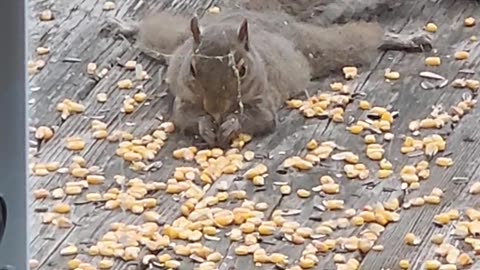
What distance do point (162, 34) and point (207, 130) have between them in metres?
0.25

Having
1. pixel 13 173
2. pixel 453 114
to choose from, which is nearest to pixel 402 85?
pixel 453 114

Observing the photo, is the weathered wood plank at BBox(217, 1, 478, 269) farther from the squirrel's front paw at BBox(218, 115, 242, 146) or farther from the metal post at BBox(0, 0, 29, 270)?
A: the metal post at BBox(0, 0, 29, 270)

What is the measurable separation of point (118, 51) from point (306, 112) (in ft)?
1.07

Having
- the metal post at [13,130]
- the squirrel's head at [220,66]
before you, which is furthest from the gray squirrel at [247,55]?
the metal post at [13,130]

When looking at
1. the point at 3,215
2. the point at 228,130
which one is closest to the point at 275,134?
the point at 228,130

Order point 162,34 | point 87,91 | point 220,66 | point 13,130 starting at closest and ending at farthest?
point 13,130, point 220,66, point 87,91, point 162,34

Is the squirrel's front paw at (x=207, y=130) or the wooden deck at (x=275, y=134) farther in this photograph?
the squirrel's front paw at (x=207, y=130)

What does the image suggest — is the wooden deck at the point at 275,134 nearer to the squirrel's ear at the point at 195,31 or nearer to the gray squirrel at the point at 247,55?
the gray squirrel at the point at 247,55

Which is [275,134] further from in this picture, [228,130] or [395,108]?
[395,108]

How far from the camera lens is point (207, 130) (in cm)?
156

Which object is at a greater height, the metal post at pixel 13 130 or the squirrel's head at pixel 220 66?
the metal post at pixel 13 130

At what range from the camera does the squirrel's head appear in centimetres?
153

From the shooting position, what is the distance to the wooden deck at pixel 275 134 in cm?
137

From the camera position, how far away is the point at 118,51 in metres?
1.74
